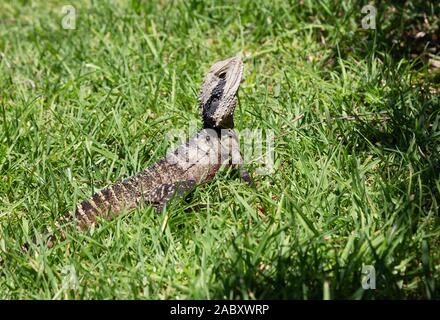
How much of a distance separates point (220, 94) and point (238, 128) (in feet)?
1.61

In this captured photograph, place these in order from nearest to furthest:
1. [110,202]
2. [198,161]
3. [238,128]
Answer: [110,202]
[198,161]
[238,128]

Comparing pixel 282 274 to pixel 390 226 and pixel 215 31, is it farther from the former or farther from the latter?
pixel 215 31

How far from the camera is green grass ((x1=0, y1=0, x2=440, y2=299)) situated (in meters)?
3.70

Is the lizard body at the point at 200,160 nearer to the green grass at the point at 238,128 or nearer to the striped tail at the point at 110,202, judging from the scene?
the striped tail at the point at 110,202

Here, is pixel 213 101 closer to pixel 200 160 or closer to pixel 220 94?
pixel 220 94

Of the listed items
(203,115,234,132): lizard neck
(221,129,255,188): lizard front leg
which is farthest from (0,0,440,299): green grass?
(203,115,234,132): lizard neck

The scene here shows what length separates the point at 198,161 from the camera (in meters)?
4.66

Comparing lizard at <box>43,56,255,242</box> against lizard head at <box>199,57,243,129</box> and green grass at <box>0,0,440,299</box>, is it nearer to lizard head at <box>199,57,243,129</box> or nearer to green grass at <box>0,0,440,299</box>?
lizard head at <box>199,57,243,129</box>

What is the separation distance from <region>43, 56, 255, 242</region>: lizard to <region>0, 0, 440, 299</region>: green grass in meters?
0.11

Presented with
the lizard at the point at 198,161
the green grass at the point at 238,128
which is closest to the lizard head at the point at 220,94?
the lizard at the point at 198,161

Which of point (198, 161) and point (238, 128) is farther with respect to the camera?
point (238, 128)

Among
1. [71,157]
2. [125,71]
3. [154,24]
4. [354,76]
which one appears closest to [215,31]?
[154,24]

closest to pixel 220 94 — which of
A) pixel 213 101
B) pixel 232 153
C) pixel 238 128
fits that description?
pixel 213 101

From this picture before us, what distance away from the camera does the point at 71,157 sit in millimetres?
5027
